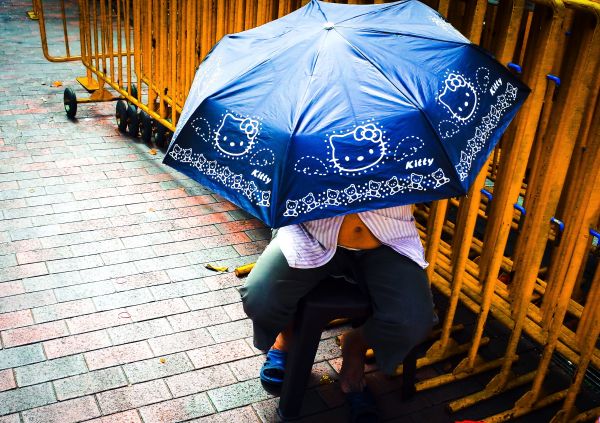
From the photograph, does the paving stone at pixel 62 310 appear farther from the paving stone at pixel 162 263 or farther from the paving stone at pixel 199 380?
the paving stone at pixel 199 380

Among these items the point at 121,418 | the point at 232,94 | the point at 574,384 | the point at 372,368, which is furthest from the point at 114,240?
the point at 574,384

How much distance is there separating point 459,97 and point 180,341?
213 centimetres

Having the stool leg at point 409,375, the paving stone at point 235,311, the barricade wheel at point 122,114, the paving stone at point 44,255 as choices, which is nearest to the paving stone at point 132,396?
the paving stone at point 235,311

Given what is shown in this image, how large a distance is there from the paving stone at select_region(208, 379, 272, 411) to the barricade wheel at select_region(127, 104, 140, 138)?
3769mm

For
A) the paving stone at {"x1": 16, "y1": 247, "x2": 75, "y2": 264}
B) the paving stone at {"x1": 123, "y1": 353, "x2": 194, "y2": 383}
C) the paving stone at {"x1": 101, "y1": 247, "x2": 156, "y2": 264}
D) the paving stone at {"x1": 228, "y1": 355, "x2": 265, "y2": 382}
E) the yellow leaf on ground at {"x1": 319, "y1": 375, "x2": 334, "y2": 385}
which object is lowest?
the paving stone at {"x1": 16, "y1": 247, "x2": 75, "y2": 264}

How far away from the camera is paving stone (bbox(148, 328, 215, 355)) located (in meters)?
3.93

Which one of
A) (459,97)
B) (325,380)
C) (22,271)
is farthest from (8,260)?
(459,97)

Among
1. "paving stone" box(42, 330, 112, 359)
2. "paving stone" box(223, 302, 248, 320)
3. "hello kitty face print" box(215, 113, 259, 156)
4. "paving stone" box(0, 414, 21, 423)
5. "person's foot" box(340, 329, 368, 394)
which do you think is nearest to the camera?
"hello kitty face print" box(215, 113, 259, 156)

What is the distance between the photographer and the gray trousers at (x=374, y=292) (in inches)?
127

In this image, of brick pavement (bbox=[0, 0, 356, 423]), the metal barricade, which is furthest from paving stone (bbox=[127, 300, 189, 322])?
the metal barricade

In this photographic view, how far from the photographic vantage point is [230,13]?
5.34 metres

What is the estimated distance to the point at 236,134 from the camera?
2783 millimetres

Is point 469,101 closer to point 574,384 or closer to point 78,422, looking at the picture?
point 574,384

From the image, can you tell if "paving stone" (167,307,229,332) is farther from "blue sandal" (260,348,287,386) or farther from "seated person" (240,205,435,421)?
"seated person" (240,205,435,421)
